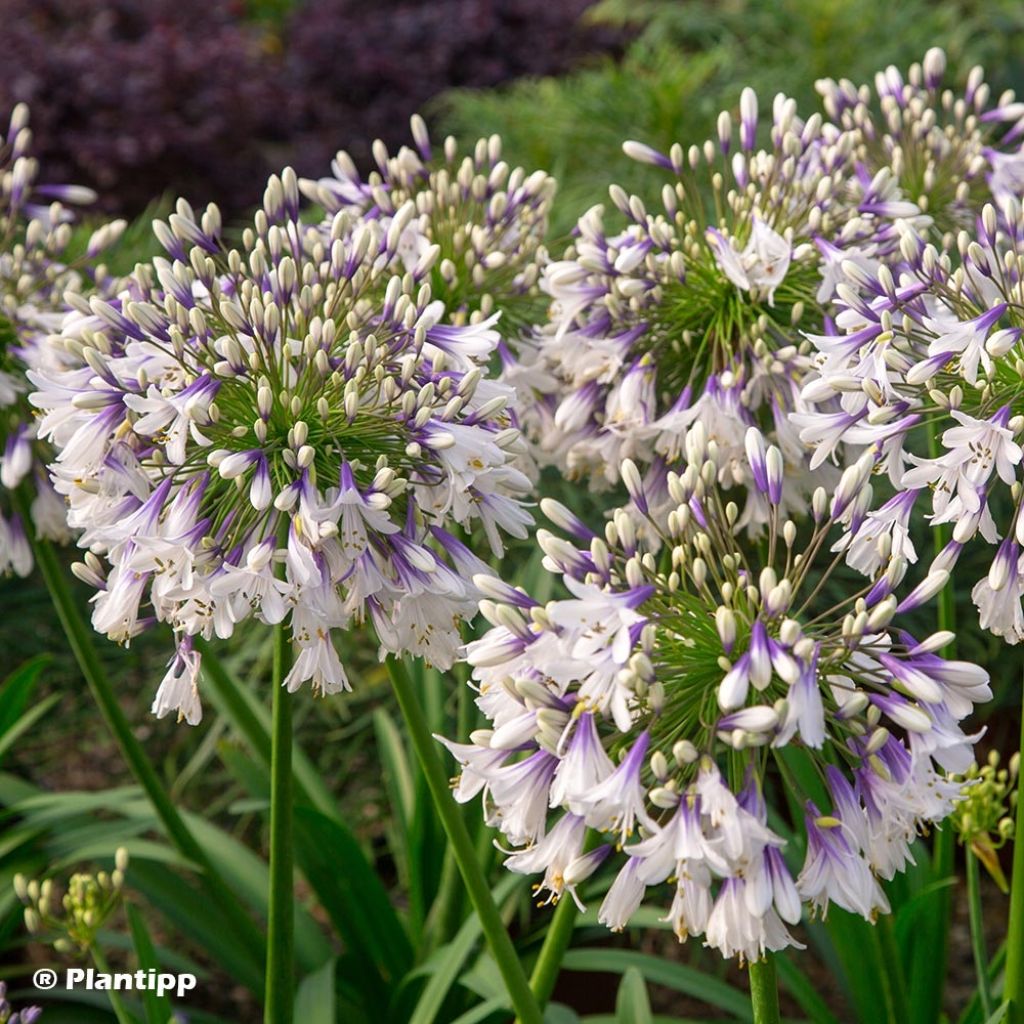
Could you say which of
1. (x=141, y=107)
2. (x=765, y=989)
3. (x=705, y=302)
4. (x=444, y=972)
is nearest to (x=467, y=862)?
(x=765, y=989)

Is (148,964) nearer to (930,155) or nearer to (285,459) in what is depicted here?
(285,459)

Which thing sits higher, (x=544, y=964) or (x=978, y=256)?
(x=978, y=256)

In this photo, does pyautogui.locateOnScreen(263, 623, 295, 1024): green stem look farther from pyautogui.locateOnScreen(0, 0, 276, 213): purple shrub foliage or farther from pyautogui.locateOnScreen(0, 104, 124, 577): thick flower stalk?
pyautogui.locateOnScreen(0, 0, 276, 213): purple shrub foliage

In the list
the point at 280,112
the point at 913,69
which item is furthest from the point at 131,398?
the point at 280,112

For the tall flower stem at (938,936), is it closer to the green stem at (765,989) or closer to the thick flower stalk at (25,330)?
the green stem at (765,989)

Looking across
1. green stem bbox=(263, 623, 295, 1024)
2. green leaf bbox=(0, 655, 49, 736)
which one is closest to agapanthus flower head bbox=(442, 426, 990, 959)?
green stem bbox=(263, 623, 295, 1024)

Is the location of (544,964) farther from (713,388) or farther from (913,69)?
(913,69)
